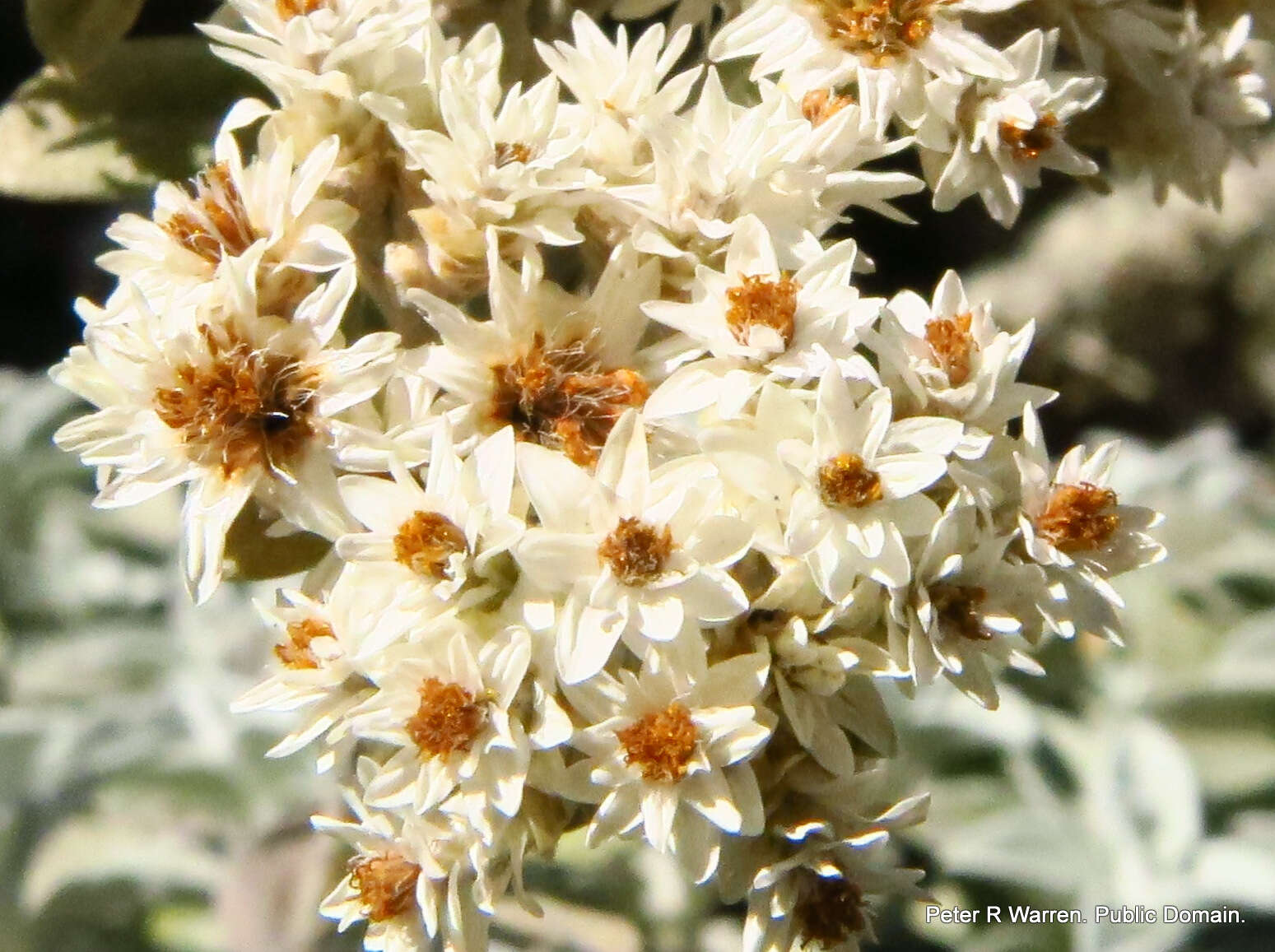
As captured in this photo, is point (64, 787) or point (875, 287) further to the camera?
point (875, 287)

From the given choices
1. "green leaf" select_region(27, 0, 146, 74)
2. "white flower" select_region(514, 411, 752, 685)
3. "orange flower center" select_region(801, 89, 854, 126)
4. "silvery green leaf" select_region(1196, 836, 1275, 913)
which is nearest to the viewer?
"white flower" select_region(514, 411, 752, 685)

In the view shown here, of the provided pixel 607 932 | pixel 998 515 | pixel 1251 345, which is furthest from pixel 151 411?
pixel 1251 345

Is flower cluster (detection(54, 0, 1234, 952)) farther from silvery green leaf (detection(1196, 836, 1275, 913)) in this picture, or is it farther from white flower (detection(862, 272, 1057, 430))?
silvery green leaf (detection(1196, 836, 1275, 913))

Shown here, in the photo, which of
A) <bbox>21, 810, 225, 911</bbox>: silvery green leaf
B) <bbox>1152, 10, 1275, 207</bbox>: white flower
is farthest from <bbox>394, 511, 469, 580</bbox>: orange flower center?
<bbox>21, 810, 225, 911</bbox>: silvery green leaf

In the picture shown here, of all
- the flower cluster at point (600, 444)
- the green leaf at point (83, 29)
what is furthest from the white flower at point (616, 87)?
the green leaf at point (83, 29)

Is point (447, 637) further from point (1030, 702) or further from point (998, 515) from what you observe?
point (1030, 702)

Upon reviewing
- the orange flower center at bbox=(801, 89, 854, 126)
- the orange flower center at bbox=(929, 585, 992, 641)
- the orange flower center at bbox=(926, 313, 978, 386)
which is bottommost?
the orange flower center at bbox=(929, 585, 992, 641)
